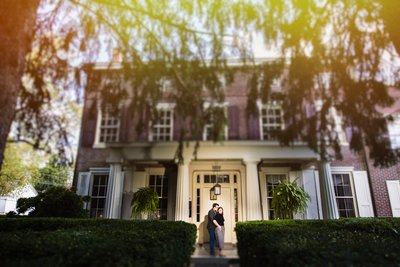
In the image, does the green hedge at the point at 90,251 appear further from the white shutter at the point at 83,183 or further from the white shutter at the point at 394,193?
the white shutter at the point at 394,193

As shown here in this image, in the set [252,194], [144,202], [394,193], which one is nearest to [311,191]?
[252,194]

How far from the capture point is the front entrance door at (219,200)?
31.8ft

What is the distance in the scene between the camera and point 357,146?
206 inches

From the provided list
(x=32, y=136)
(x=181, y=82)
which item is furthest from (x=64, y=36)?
(x=181, y=82)

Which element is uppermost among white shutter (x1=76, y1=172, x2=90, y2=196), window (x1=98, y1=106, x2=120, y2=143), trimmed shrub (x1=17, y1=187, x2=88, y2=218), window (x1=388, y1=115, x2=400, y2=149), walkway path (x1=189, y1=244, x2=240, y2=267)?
window (x1=98, y1=106, x2=120, y2=143)

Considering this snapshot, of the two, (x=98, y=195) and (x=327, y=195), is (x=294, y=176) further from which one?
(x=98, y=195)

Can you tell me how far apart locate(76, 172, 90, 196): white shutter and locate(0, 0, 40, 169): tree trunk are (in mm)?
7531

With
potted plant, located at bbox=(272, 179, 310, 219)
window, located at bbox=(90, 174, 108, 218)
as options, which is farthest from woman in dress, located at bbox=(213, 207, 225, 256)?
window, located at bbox=(90, 174, 108, 218)

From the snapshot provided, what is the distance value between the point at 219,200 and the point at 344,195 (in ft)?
16.5

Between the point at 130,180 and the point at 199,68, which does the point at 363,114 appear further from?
the point at 130,180

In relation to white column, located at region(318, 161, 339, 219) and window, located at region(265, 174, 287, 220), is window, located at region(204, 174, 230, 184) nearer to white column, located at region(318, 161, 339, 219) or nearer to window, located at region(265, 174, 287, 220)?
window, located at region(265, 174, 287, 220)

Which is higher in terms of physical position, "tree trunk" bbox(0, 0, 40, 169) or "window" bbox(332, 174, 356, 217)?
"tree trunk" bbox(0, 0, 40, 169)

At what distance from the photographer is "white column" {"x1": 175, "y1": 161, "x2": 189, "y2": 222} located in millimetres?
8484

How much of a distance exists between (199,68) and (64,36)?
2.80 m
